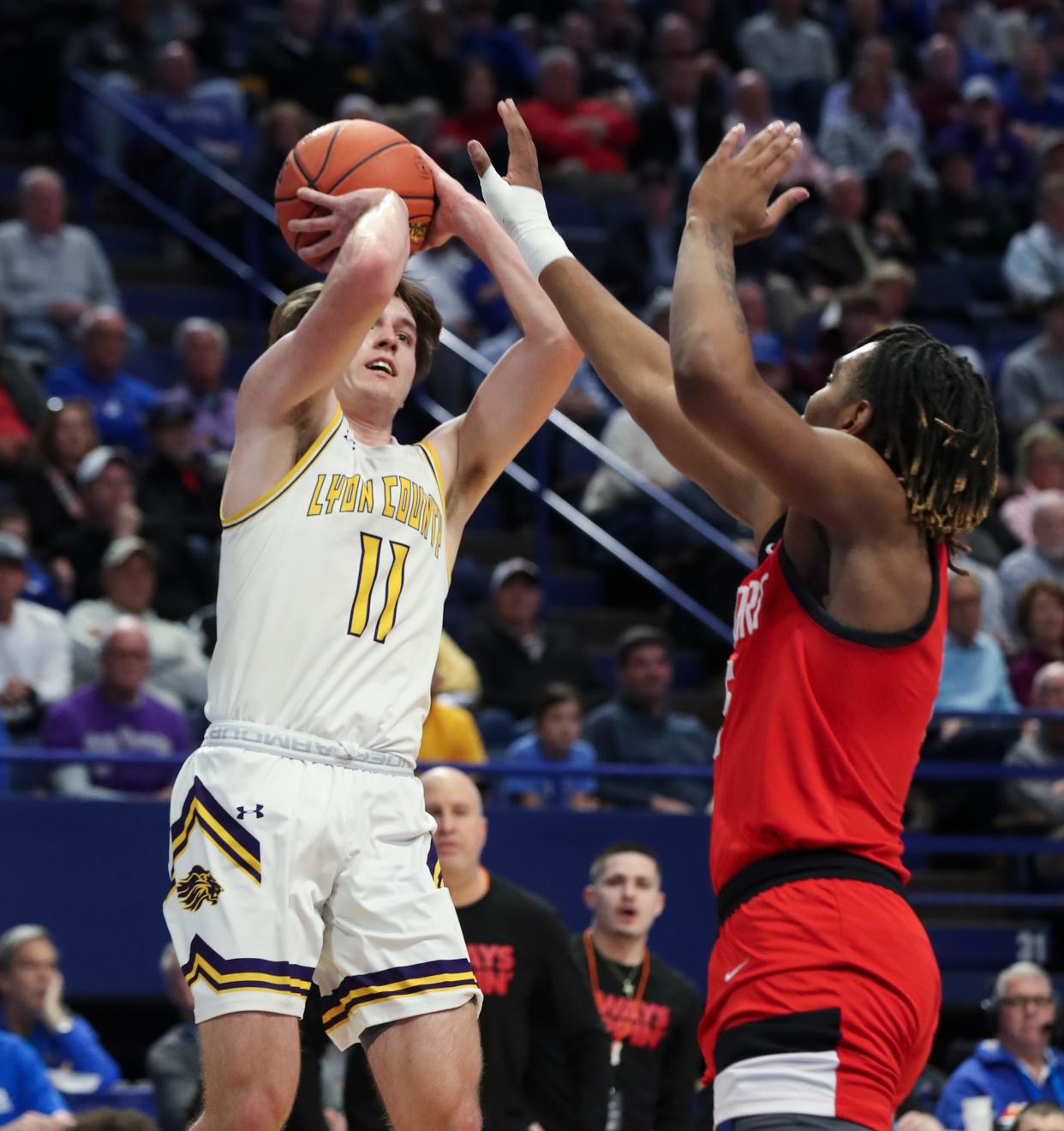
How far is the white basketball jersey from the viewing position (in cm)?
446

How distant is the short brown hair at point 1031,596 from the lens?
36.1ft

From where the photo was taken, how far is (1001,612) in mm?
11789

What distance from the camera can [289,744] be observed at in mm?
4422

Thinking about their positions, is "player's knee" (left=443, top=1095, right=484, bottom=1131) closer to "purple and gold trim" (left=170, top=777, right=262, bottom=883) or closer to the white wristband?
"purple and gold trim" (left=170, top=777, right=262, bottom=883)

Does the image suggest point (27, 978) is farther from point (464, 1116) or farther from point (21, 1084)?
point (464, 1116)

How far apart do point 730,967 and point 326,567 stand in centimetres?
138

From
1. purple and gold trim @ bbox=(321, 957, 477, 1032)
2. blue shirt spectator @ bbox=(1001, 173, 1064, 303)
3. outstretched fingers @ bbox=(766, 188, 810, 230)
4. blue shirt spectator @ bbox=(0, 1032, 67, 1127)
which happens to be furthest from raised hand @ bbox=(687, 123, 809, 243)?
blue shirt spectator @ bbox=(1001, 173, 1064, 303)

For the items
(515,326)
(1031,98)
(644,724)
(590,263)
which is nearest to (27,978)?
(644,724)

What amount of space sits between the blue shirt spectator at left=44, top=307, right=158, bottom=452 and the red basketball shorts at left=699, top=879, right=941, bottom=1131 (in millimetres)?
8508

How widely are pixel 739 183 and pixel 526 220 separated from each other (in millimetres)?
785

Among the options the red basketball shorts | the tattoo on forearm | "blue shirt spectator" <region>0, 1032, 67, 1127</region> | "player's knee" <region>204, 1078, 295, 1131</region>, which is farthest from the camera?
"blue shirt spectator" <region>0, 1032, 67, 1127</region>

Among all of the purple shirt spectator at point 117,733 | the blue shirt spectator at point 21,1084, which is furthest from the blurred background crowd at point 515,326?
the blue shirt spectator at point 21,1084

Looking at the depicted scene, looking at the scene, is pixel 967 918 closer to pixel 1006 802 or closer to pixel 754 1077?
pixel 1006 802

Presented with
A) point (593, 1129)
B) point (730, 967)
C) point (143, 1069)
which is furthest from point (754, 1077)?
point (143, 1069)
